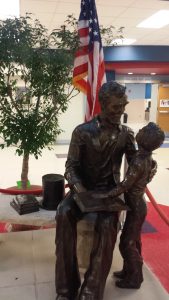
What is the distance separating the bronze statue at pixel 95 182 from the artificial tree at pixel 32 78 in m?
0.87

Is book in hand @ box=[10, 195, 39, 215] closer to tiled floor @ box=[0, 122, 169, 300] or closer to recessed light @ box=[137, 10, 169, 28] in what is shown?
tiled floor @ box=[0, 122, 169, 300]

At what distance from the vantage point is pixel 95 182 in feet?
6.30

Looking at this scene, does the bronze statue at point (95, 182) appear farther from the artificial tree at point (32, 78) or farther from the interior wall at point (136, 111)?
the interior wall at point (136, 111)

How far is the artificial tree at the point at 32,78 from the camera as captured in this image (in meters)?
2.38

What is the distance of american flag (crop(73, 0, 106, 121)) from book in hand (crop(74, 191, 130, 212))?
1.32 m

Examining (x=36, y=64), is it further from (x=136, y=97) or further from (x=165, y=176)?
(x=136, y=97)

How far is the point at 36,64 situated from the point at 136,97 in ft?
48.4

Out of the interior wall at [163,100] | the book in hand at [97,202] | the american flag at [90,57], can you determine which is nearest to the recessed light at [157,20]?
the american flag at [90,57]

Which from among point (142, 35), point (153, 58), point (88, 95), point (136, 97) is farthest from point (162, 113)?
point (88, 95)

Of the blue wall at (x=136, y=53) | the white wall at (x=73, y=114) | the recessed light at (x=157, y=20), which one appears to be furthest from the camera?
the white wall at (x=73, y=114)

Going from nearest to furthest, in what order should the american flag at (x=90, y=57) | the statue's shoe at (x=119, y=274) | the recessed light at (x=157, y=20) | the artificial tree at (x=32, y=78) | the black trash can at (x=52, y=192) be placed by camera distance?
1. the statue's shoe at (x=119, y=274)
2. the black trash can at (x=52, y=192)
3. the artificial tree at (x=32, y=78)
4. the american flag at (x=90, y=57)
5. the recessed light at (x=157, y=20)

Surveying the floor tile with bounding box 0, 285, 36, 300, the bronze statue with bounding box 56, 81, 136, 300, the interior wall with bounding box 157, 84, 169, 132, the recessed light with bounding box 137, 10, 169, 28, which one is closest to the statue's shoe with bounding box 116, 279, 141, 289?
the bronze statue with bounding box 56, 81, 136, 300

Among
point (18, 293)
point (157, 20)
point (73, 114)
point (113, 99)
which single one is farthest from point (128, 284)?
point (73, 114)

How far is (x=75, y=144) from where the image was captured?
187 centimetres
